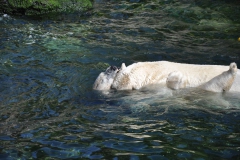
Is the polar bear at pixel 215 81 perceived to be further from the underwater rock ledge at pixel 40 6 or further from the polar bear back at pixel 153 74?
the underwater rock ledge at pixel 40 6

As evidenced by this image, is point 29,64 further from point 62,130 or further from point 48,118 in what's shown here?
point 62,130

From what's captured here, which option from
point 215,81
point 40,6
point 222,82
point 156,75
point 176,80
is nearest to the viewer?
point 222,82

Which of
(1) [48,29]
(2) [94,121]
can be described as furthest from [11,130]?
(1) [48,29]

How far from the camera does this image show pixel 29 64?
34.3 feet

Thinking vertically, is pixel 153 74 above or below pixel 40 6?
below

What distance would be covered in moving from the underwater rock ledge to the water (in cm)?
81

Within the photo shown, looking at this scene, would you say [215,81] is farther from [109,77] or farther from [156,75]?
[109,77]

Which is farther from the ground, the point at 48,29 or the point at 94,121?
the point at 48,29

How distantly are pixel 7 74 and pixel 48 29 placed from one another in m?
4.60

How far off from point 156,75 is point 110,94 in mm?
1075

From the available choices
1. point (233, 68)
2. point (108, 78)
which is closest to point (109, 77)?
point (108, 78)

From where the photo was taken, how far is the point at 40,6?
16.3 meters

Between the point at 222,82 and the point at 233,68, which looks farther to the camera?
the point at 222,82

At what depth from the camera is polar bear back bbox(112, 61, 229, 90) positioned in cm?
799
